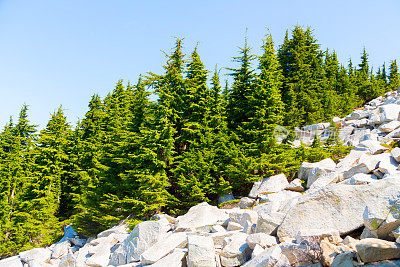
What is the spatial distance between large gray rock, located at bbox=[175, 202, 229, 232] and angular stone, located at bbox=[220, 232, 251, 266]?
2.85m

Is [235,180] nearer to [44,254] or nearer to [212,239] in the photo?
[212,239]

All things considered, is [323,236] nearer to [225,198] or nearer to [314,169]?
[314,169]

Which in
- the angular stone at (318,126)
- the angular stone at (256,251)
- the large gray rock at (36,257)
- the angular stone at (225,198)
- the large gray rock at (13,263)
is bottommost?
the large gray rock at (13,263)

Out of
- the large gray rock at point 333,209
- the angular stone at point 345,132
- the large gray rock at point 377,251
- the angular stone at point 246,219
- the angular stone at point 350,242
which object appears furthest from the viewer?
the angular stone at point 345,132

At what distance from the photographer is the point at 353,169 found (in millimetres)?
10852

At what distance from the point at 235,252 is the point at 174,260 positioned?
186 cm

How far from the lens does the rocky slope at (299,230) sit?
18.6 feet

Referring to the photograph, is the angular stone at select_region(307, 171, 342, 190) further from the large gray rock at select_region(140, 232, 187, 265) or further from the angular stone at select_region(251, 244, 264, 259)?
the large gray rock at select_region(140, 232, 187, 265)

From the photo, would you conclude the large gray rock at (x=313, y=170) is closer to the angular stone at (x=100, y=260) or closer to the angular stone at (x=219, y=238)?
the angular stone at (x=219, y=238)

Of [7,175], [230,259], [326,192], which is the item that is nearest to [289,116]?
[326,192]

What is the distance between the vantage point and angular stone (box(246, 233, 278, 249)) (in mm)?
7189

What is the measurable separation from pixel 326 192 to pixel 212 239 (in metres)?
3.77

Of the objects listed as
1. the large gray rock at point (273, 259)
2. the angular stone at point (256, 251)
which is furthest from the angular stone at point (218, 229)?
the large gray rock at point (273, 259)

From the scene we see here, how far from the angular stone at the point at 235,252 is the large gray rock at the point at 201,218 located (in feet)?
9.35
